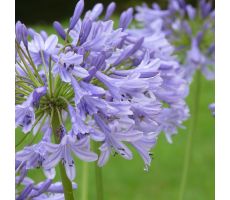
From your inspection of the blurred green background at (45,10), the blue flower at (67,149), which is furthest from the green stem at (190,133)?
the blue flower at (67,149)

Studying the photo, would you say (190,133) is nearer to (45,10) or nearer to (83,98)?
(45,10)

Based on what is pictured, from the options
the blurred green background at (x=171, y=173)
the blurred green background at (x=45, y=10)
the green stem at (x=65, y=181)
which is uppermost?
the blurred green background at (x=45, y=10)

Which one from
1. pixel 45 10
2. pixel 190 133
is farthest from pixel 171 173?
pixel 45 10

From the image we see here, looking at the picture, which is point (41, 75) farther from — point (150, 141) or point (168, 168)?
point (168, 168)

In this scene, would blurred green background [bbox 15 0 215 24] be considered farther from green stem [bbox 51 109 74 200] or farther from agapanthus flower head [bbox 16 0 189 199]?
green stem [bbox 51 109 74 200]

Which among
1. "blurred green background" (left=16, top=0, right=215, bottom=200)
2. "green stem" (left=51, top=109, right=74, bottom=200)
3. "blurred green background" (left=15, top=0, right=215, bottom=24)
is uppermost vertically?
"blurred green background" (left=15, top=0, right=215, bottom=24)

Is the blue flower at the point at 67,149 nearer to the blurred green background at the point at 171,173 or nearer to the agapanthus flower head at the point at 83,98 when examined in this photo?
the agapanthus flower head at the point at 83,98

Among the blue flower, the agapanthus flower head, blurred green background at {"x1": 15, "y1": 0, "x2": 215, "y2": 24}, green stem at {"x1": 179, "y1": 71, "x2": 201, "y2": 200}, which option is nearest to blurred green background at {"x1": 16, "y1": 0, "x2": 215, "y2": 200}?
green stem at {"x1": 179, "y1": 71, "x2": 201, "y2": 200}
